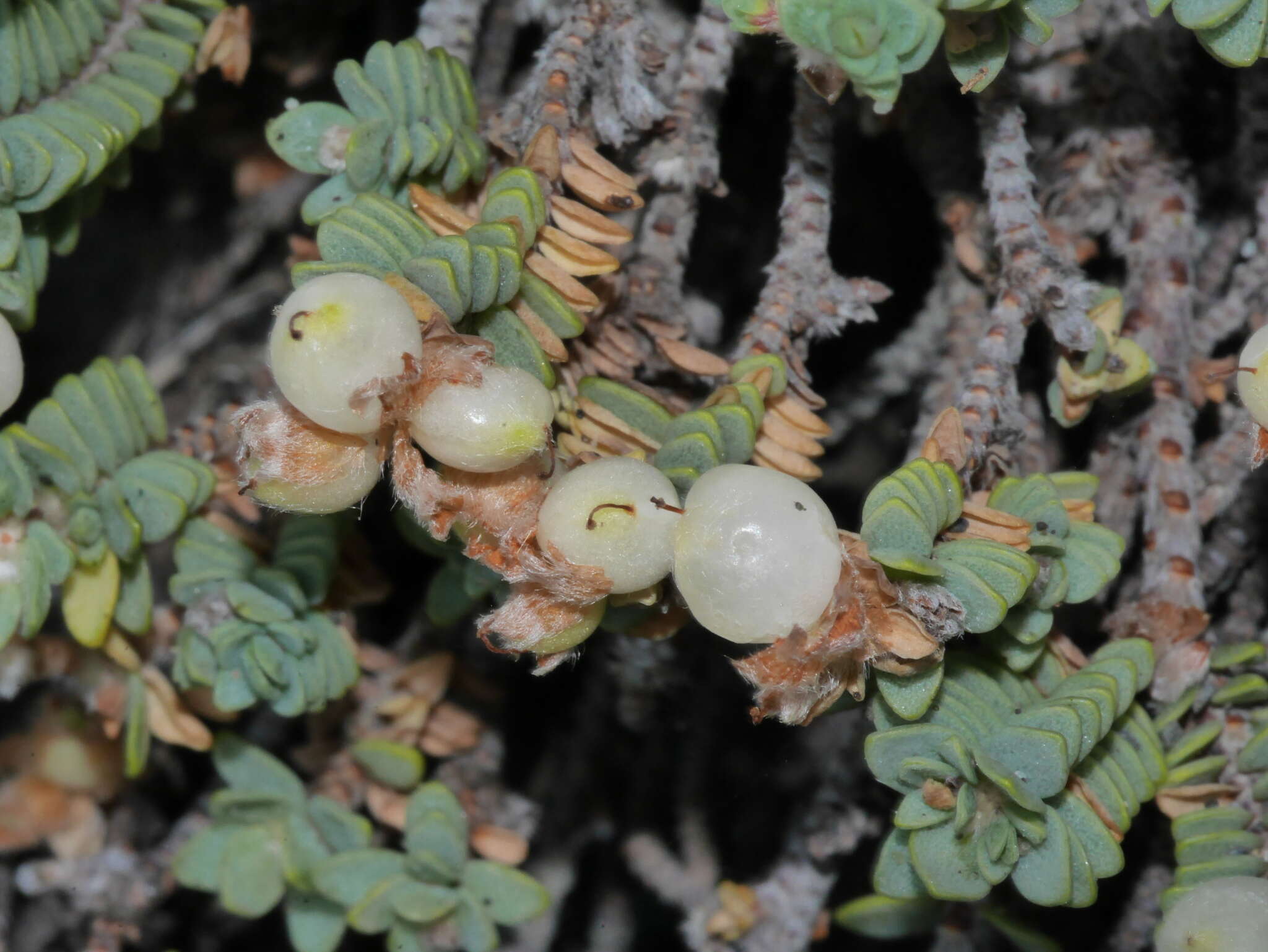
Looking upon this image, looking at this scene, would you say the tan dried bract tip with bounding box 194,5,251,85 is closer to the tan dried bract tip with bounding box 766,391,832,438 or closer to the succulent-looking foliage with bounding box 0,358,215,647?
the succulent-looking foliage with bounding box 0,358,215,647

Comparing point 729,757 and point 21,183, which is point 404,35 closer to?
point 21,183

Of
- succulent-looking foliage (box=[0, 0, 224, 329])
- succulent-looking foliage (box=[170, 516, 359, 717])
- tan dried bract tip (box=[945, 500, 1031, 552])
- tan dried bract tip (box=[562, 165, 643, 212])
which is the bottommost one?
succulent-looking foliage (box=[170, 516, 359, 717])

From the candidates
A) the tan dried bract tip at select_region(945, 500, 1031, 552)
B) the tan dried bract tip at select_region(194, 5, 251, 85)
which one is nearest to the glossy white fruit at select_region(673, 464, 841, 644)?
the tan dried bract tip at select_region(945, 500, 1031, 552)

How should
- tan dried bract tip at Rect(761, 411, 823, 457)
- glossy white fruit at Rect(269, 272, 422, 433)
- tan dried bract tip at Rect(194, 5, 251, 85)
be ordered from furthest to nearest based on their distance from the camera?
tan dried bract tip at Rect(194, 5, 251, 85) → tan dried bract tip at Rect(761, 411, 823, 457) → glossy white fruit at Rect(269, 272, 422, 433)

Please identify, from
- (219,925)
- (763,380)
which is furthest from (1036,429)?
(219,925)

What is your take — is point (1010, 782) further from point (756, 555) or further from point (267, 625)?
point (267, 625)

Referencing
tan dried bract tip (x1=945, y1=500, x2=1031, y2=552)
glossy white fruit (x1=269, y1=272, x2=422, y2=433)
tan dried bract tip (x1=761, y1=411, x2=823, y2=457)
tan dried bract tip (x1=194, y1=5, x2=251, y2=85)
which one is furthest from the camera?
tan dried bract tip (x1=194, y1=5, x2=251, y2=85)

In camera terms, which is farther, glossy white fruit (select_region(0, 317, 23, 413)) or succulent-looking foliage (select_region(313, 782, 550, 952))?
succulent-looking foliage (select_region(313, 782, 550, 952))

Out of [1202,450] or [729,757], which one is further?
[729,757]
